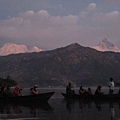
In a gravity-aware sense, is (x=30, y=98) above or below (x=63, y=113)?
above

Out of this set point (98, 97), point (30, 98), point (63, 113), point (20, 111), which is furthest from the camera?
point (98, 97)

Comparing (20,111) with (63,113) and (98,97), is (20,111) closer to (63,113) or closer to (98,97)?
(63,113)

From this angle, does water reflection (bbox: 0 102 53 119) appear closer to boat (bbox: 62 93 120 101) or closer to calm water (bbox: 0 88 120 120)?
calm water (bbox: 0 88 120 120)

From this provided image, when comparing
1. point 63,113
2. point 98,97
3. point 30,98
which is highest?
point 98,97

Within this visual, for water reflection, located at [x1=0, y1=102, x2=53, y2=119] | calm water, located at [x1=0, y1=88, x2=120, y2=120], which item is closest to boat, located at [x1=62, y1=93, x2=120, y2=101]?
calm water, located at [x1=0, y1=88, x2=120, y2=120]

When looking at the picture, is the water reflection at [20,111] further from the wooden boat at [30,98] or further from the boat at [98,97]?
the boat at [98,97]

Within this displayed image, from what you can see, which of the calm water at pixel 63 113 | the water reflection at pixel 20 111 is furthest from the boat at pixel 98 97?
the water reflection at pixel 20 111

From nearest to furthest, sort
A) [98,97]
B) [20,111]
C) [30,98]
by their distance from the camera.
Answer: [20,111], [30,98], [98,97]

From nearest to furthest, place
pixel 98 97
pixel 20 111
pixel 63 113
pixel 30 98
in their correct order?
1. pixel 63 113
2. pixel 20 111
3. pixel 30 98
4. pixel 98 97

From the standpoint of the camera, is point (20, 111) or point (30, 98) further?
point (30, 98)

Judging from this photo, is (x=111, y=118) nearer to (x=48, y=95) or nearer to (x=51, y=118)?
(x=51, y=118)

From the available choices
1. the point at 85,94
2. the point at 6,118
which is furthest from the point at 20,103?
the point at 6,118

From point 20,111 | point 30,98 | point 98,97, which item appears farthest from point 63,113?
point 98,97

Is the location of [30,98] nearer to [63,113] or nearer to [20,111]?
[20,111]
